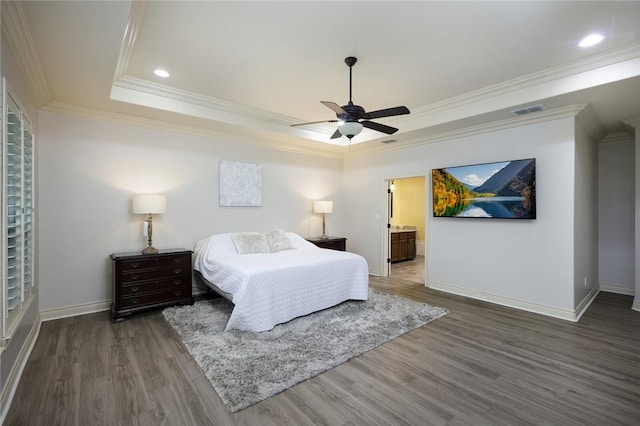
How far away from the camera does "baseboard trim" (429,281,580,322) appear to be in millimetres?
3804

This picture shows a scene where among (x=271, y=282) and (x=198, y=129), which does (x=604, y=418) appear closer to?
(x=271, y=282)

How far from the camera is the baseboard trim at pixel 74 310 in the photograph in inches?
143

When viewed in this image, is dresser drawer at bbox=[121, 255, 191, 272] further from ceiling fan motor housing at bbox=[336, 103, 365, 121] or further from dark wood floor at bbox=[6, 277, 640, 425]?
ceiling fan motor housing at bbox=[336, 103, 365, 121]

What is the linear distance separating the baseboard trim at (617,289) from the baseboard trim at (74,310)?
7544mm

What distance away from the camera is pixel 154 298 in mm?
3867

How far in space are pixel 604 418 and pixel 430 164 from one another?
12.6 ft

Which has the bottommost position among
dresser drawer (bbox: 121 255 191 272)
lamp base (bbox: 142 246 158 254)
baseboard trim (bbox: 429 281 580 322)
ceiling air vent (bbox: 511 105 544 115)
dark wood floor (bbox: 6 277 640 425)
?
dark wood floor (bbox: 6 277 640 425)

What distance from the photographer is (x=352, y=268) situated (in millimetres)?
4242

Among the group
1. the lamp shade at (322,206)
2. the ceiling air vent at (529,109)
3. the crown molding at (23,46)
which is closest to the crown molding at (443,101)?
the ceiling air vent at (529,109)

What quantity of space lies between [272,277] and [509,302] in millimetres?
3312

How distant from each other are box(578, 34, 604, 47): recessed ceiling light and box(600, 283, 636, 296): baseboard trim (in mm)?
4161

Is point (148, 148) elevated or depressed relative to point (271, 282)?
elevated

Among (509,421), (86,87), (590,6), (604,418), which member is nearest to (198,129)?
(86,87)

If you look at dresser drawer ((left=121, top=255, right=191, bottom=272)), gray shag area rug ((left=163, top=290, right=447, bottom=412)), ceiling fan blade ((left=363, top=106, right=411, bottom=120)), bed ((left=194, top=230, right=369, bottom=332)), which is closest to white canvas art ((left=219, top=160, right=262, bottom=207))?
bed ((left=194, top=230, right=369, bottom=332))
